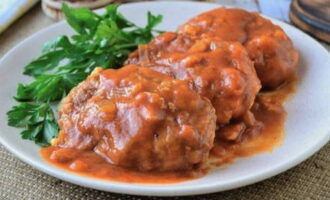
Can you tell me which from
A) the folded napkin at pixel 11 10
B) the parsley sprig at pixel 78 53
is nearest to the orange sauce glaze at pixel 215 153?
the parsley sprig at pixel 78 53

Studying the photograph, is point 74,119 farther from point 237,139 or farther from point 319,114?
point 319,114

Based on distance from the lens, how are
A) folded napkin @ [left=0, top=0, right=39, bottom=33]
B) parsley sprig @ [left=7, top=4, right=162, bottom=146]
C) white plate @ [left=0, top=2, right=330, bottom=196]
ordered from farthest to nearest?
folded napkin @ [left=0, top=0, right=39, bottom=33], parsley sprig @ [left=7, top=4, right=162, bottom=146], white plate @ [left=0, top=2, right=330, bottom=196]

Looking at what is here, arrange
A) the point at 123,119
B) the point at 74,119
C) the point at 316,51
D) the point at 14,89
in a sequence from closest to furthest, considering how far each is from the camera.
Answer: the point at 123,119 < the point at 74,119 < the point at 14,89 < the point at 316,51

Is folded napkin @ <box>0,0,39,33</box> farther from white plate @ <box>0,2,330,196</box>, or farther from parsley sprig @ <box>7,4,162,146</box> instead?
parsley sprig @ <box>7,4,162,146</box>

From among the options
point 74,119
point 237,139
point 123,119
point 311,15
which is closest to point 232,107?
point 237,139

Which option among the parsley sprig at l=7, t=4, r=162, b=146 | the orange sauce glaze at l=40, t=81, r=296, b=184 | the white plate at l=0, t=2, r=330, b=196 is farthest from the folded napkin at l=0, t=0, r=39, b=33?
the orange sauce glaze at l=40, t=81, r=296, b=184

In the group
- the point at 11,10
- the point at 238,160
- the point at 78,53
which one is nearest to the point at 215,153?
the point at 238,160
